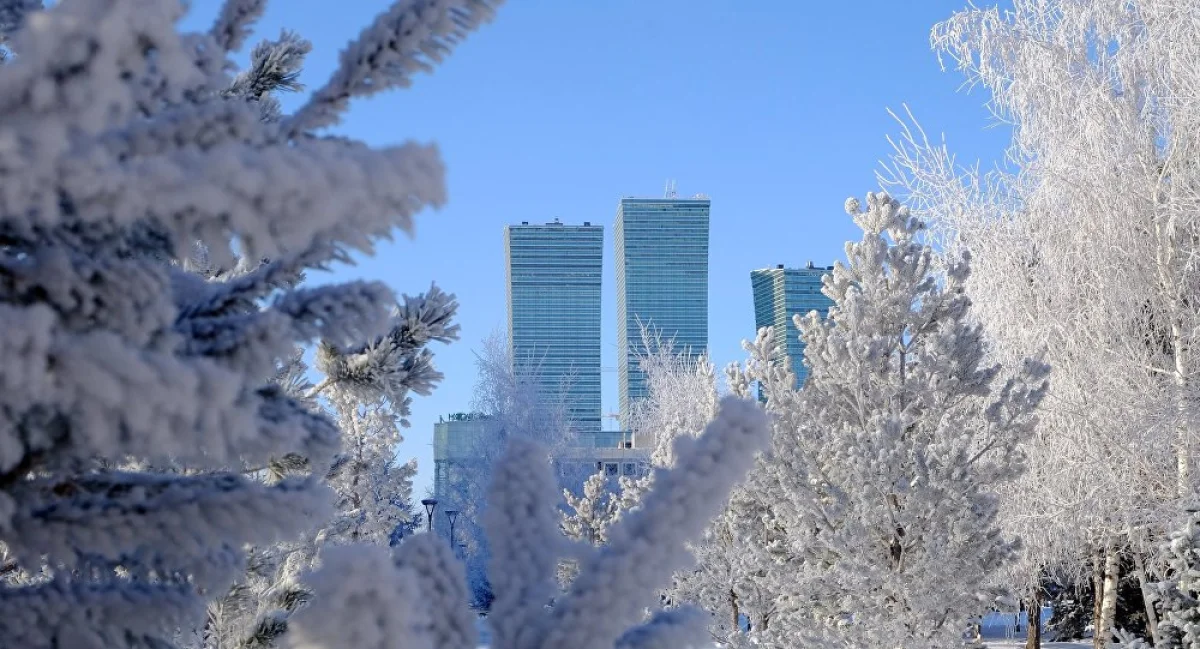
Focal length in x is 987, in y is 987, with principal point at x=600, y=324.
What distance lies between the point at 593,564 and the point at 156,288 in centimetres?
44

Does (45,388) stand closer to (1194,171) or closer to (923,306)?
(923,306)

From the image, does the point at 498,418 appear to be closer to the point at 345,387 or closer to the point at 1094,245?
the point at 1094,245

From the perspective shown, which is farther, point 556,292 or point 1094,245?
point 556,292

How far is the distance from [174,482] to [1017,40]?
47.3 feet

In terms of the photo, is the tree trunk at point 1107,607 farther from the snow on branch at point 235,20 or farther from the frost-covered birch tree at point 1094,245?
the snow on branch at point 235,20

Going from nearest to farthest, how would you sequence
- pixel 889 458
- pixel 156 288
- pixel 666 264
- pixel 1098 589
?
pixel 156 288 < pixel 889 458 < pixel 1098 589 < pixel 666 264

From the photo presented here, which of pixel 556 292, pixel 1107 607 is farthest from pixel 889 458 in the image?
pixel 556 292

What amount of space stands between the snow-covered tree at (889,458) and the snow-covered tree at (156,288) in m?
7.50

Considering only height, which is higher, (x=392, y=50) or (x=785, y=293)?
(x=785, y=293)

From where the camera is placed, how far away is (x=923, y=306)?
8875 millimetres

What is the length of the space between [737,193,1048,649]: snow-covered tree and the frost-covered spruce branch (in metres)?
7.32

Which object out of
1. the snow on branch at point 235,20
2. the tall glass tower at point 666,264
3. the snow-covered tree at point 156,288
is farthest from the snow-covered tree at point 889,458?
the tall glass tower at point 666,264

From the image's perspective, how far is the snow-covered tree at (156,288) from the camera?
60 centimetres

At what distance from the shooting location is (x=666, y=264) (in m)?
142
